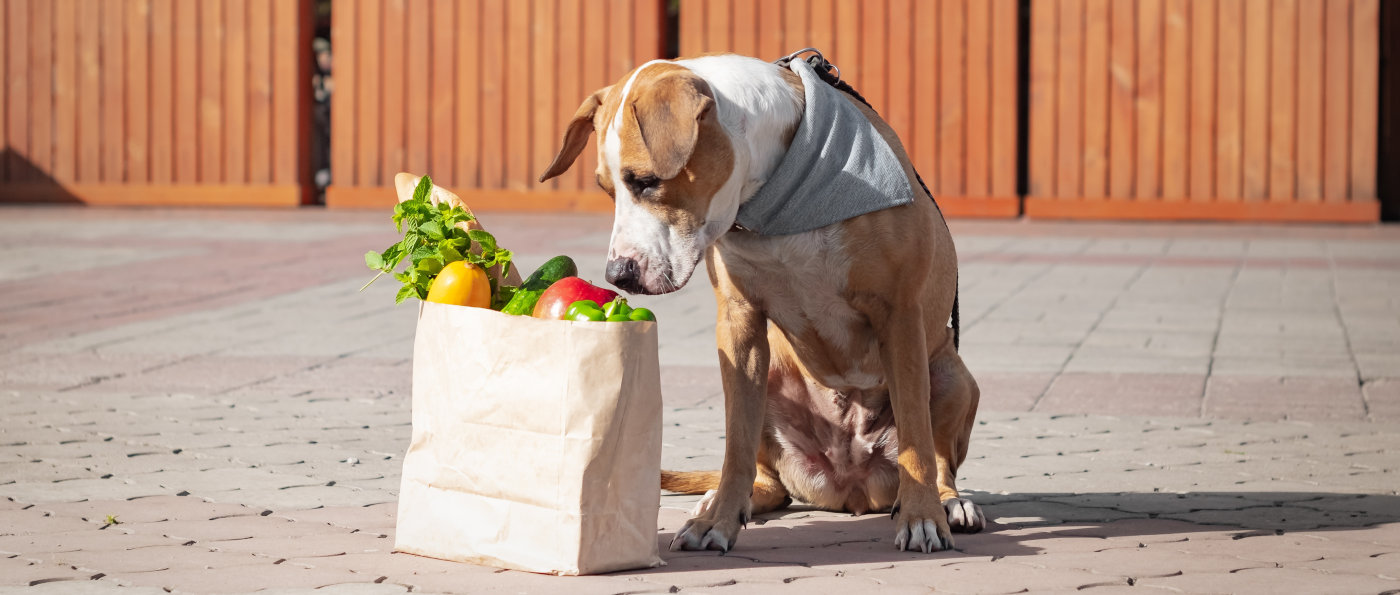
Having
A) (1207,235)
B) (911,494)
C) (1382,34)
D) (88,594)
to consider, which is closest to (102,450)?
(88,594)

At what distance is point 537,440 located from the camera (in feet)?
10.6

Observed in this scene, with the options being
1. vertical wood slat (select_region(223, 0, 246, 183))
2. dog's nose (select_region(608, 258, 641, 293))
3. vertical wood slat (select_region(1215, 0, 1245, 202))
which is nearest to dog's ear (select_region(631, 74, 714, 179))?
dog's nose (select_region(608, 258, 641, 293))

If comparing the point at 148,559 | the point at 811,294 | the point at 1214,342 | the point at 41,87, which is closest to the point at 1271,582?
the point at 811,294

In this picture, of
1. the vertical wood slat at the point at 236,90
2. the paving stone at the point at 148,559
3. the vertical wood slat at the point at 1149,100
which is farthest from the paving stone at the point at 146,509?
the vertical wood slat at the point at 236,90

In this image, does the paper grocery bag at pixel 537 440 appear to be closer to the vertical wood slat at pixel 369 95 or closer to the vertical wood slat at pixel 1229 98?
the vertical wood slat at pixel 1229 98

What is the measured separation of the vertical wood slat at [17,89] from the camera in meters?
16.2

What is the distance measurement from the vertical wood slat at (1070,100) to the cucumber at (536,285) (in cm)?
1193

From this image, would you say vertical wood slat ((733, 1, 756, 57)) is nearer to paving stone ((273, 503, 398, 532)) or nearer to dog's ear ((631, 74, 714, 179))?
paving stone ((273, 503, 398, 532))

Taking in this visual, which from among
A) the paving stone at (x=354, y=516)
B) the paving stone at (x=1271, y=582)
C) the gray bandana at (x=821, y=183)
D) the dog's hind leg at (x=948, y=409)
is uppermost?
the gray bandana at (x=821, y=183)

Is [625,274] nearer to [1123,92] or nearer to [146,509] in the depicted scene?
[146,509]

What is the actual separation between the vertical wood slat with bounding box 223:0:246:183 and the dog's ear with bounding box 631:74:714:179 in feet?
44.7

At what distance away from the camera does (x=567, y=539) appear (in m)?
3.23

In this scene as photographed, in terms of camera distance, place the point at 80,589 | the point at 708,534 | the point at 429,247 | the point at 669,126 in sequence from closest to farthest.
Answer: the point at 80,589 → the point at 669,126 → the point at 429,247 → the point at 708,534

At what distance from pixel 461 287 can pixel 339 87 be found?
13.1 meters
